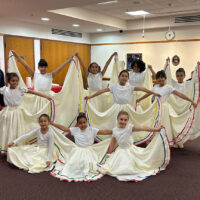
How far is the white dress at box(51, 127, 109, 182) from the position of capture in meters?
2.97

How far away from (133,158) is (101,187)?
65 centimetres

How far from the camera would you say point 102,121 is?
3920mm

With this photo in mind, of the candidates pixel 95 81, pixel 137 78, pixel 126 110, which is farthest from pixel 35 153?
pixel 137 78

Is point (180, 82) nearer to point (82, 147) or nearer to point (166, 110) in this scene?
point (166, 110)

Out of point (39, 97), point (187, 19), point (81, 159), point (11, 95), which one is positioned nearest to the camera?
point (81, 159)

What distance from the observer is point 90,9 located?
7.25 metres

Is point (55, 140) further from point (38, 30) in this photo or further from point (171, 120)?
point (38, 30)

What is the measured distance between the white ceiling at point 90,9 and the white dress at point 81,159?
9.78 ft


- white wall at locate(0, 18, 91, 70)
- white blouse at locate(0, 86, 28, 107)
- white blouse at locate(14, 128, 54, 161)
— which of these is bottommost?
white blouse at locate(14, 128, 54, 161)

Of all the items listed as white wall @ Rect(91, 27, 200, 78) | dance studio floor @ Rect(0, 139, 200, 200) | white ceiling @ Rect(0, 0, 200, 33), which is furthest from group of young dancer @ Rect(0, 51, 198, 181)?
white wall @ Rect(91, 27, 200, 78)

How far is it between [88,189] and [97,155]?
71cm

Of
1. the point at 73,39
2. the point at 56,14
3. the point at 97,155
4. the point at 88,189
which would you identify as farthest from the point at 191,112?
the point at 73,39

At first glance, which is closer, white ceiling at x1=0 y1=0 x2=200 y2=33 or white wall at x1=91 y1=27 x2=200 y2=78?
white ceiling at x1=0 y1=0 x2=200 y2=33

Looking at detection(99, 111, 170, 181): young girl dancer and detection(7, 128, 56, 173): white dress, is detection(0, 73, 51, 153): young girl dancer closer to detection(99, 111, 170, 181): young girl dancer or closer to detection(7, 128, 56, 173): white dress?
detection(7, 128, 56, 173): white dress
